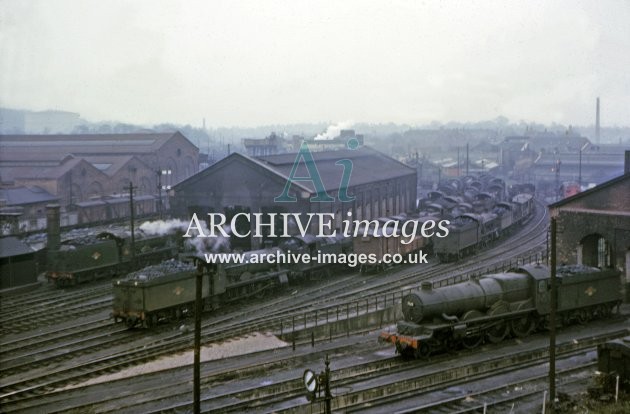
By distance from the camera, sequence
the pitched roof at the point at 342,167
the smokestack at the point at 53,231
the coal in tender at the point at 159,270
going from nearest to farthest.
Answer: the coal in tender at the point at 159,270 → the smokestack at the point at 53,231 → the pitched roof at the point at 342,167

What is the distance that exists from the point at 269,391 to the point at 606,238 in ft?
60.6

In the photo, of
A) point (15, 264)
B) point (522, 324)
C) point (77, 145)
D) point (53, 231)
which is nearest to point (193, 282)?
point (53, 231)

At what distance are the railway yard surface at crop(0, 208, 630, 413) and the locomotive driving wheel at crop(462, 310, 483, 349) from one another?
33cm

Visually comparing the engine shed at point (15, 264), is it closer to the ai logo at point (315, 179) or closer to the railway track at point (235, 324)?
the railway track at point (235, 324)

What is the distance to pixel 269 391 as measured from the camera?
1686cm

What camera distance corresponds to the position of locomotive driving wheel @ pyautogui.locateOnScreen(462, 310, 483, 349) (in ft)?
65.5

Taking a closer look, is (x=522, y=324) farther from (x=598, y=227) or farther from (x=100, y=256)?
(x=100, y=256)

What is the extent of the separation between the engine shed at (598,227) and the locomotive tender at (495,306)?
388 centimetres

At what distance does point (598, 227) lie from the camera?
28578 mm

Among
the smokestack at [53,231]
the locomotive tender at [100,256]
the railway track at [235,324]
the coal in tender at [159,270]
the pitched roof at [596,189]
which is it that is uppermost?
the pitched roof at [596,189]

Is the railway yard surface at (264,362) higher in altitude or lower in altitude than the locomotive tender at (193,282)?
lower

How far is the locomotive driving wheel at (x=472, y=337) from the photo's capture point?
1995cm

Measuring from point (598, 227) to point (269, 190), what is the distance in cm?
1854

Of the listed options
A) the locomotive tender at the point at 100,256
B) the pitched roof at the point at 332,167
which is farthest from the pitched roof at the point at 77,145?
the locomotive tender at the point at 100,256
